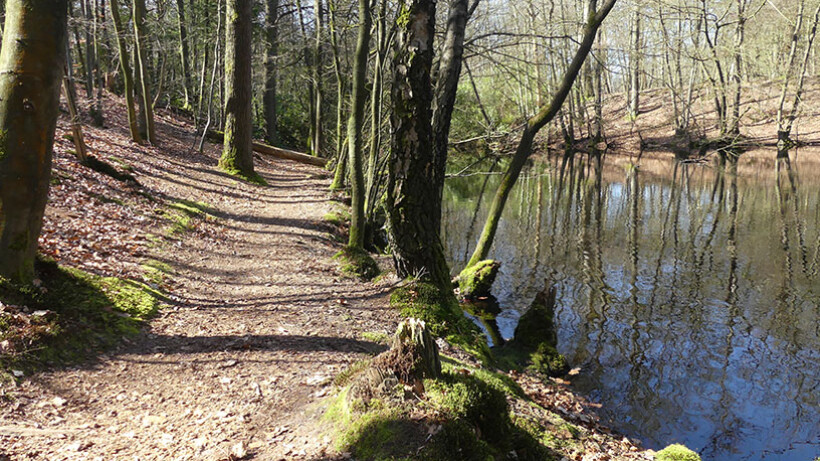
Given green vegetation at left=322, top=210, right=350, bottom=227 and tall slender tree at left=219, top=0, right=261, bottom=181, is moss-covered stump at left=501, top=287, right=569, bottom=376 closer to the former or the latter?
green vegetation at left=322, top=210, right=350, bottom=227

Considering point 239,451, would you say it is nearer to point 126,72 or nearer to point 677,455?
point 677,455

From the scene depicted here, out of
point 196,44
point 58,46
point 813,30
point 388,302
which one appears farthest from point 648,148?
point 58,46

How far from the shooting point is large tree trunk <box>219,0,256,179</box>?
14.5 metres

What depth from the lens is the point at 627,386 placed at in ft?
24.7

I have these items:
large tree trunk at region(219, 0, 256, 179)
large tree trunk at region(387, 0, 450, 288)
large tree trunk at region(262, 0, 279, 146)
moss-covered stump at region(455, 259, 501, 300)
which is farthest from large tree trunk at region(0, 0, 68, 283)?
large tree trunk at region(262, 0, 279, 146)

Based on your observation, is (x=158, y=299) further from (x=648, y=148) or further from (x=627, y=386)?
(x=648, y=148)

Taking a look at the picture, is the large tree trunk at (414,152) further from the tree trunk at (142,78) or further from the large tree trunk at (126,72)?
the tree trunk at (142,78)

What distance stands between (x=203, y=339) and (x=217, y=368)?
70cm

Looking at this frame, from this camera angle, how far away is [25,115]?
4555 millimetres

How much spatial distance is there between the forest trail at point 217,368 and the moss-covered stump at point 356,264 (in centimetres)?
20

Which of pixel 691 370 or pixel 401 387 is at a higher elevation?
pixel 401 387

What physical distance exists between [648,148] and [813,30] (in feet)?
44.6

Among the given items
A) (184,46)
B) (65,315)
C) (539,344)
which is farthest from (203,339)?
(184,46)

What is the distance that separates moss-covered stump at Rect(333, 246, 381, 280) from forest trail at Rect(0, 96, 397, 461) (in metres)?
0.20
